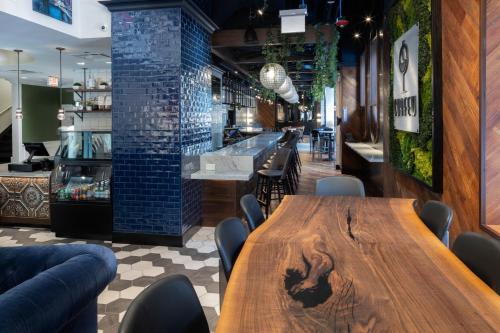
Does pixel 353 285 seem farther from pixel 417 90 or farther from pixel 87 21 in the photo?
pixel 87 21

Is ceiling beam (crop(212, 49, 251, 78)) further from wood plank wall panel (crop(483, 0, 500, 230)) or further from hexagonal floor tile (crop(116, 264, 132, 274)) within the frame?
wood plank wall panel (crop(483, 0, 500, 230))

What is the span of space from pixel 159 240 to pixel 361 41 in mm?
7416

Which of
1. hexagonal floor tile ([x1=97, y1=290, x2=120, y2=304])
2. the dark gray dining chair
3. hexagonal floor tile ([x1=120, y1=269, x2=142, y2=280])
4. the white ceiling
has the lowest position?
hexagonal floor tile ([x1=97, y1=290, x2=120, y2=304])

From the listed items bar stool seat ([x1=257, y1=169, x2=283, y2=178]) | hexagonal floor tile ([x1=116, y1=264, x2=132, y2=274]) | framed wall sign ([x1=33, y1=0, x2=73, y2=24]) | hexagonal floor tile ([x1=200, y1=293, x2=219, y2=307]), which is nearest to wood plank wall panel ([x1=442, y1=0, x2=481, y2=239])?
hexagonal floor tile ([x1=200, y1=293, x2=219, y2=307])

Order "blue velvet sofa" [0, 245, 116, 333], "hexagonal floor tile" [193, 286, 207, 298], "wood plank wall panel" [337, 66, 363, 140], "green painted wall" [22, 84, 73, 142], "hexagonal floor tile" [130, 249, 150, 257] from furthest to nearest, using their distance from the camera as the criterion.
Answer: "green painted wall" [22, 84, 73, 142]
"wood plank wall panel" [337, 66, 363, 140]
"hexagonal floor tile" [130, 249, 150, 257]
"hexagonal floor tile" [193, 286, 207, 298]
"blue velvet sofa" [0, 245, 116, 333]

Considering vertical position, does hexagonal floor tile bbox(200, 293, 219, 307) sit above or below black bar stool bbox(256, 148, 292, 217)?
below

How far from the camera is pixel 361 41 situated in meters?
9.82

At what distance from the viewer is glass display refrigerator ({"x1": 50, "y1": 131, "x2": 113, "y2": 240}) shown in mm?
4883

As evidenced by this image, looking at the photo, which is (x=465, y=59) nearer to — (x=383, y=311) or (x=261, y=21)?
(x=383, y=311)

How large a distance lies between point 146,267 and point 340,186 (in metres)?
2.03

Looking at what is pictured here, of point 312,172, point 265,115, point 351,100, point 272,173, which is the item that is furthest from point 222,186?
point 265,115

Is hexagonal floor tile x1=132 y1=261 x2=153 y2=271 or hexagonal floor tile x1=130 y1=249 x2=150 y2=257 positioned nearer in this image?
hexagonal floor tile x1=132 y1=261 x2=153 y2=271

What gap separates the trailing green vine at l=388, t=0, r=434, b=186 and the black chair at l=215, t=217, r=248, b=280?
2.04m

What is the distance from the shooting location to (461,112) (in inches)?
116
